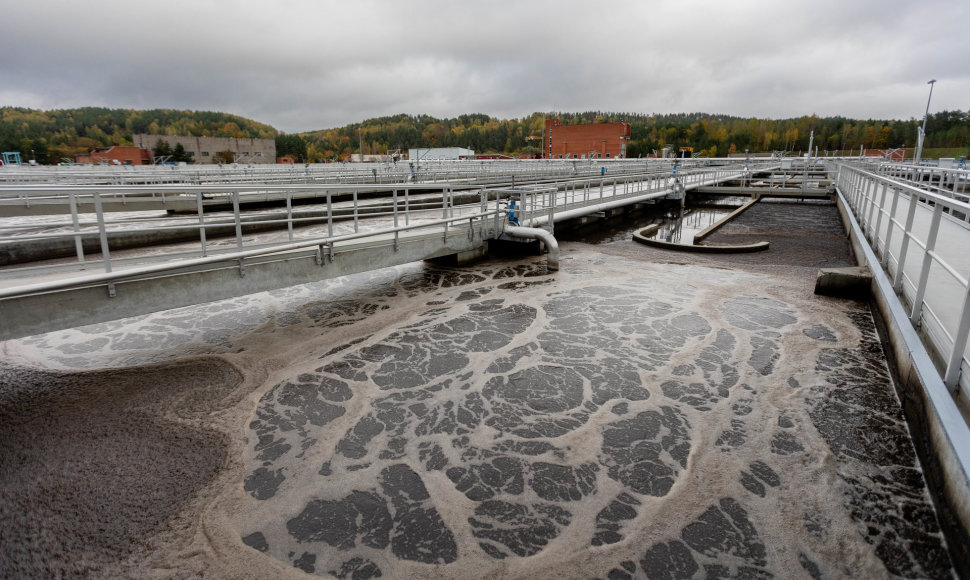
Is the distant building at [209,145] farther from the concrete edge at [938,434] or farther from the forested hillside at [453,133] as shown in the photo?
the concrete edge at [938,434]

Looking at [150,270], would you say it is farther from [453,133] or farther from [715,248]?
[453,133]

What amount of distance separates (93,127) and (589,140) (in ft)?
308

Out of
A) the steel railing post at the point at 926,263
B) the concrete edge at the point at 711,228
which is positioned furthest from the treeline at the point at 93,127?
the steel railing post at the point at 926,263

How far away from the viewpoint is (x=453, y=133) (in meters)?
137

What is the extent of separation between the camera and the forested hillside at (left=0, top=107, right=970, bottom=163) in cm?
9550

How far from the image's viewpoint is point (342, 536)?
405cm

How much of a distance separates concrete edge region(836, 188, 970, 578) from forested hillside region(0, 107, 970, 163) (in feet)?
290

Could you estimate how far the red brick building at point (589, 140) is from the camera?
77875mm

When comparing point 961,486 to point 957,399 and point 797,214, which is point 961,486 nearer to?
point 957,399

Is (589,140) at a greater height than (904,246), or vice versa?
(589,140)

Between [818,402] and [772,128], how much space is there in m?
145

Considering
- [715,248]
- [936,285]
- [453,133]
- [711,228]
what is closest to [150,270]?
[936,285]

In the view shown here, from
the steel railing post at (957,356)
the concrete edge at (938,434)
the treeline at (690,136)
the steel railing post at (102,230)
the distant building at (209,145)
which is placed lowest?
the concrete edge at (938,434)

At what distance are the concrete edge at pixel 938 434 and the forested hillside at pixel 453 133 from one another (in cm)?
8853
